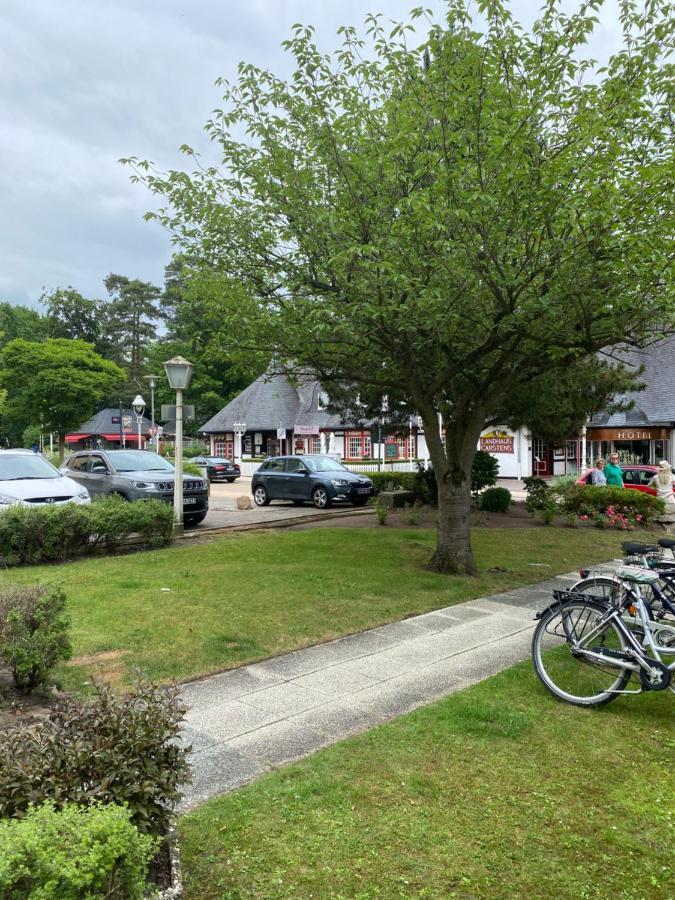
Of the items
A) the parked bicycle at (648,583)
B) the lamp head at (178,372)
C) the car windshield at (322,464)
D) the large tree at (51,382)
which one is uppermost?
the large tree at (51,382)

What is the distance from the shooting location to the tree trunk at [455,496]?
32.2 ft

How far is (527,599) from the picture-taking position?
27.2 ft

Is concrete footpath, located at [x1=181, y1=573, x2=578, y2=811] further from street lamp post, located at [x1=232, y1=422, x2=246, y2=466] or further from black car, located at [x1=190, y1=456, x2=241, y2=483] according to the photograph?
street lamp post, located at [x1=232, y1=422, x2=246, y2=466]

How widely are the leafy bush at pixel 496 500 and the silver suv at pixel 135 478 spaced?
8.28 metres

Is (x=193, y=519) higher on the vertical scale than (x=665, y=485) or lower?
lower

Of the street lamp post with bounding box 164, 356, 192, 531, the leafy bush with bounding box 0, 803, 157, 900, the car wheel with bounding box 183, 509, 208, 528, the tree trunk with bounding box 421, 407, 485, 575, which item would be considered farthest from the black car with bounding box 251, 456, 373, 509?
the leafy bush with bounding box 0, 803, 157, 900

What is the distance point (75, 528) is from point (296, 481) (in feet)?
34.8

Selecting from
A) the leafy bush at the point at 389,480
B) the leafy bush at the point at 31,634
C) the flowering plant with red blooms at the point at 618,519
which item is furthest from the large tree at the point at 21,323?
the leafy bush at the point at 31,634

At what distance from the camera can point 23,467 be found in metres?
12.5

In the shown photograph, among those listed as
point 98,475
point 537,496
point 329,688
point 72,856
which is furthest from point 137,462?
point 72,856

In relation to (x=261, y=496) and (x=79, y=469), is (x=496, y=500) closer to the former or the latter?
(x=261, y=496)

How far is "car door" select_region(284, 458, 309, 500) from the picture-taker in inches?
797

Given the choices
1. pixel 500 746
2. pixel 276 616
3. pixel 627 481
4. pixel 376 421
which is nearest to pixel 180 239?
pixel 276 616

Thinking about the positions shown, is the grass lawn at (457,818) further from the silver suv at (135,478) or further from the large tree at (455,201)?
the silver suv at (135,478)
